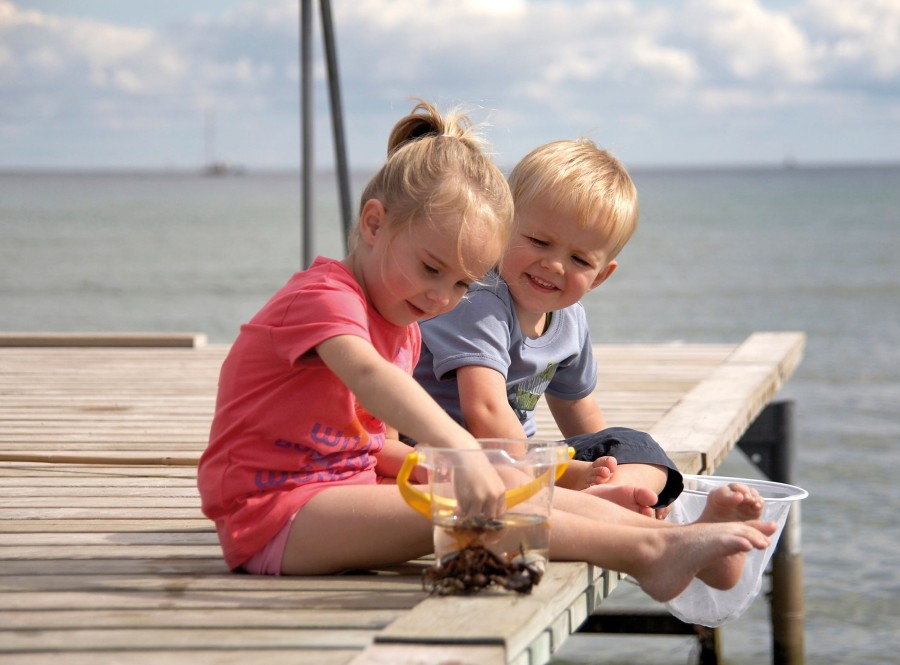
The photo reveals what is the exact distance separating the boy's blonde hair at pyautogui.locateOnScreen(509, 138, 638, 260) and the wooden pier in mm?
882

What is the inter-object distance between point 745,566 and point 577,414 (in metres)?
0.82

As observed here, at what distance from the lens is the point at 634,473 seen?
10.6 feet

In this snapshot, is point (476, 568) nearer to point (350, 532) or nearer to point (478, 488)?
point (478, 488)

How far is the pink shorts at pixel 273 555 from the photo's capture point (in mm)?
2660

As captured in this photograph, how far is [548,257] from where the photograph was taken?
3.37m

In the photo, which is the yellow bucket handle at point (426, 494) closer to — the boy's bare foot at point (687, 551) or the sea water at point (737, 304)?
the boy's bare foot at point (687, 551)

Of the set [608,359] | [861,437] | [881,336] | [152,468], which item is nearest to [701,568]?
[152,468]

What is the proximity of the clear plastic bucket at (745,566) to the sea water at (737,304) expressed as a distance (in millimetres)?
3887

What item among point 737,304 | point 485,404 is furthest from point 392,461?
point 737,304

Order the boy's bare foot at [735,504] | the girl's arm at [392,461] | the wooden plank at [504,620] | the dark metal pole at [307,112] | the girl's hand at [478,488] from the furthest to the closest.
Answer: the dark metal pole at [307,112], the girl's arm at [392,461], the boy's bare foot at [735,504], the girl's hand at [478,488], the wooden plank at [504,620]

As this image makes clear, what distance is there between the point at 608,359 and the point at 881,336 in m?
14.8

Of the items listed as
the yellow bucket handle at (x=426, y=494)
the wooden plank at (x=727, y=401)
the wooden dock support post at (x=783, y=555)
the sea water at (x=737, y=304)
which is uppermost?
the yellow bucket handle at (x=426, y=494)

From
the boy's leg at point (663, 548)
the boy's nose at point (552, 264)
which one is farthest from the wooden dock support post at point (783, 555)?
the boy's leg at point (663, 548)

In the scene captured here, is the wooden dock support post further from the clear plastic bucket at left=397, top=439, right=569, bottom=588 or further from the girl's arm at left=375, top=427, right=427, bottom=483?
the clear plastic bucket at left=397, top=439, right=569, bottom=588
